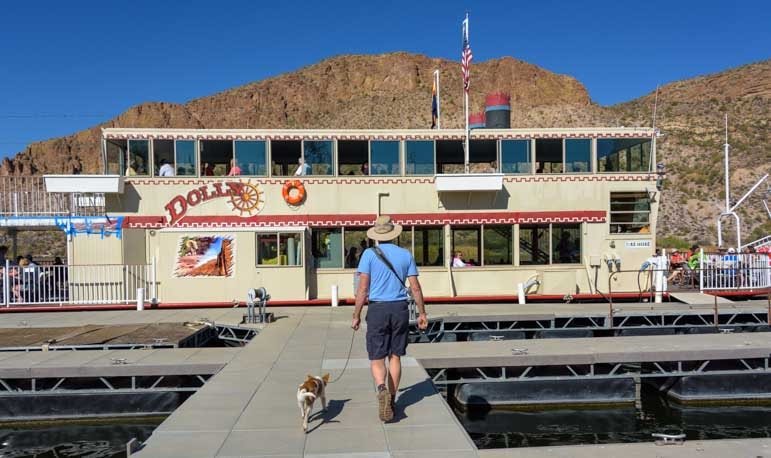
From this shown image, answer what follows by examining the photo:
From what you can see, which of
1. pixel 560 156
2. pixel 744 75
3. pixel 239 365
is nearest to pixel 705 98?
pixel 744 75

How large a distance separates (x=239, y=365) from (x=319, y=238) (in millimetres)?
8933

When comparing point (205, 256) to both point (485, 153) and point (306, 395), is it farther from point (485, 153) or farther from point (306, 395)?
point (306, 395)

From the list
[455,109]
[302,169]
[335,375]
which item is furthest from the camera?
[455,109]

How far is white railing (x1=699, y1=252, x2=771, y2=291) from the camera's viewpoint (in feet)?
66.6

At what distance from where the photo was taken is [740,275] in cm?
2034

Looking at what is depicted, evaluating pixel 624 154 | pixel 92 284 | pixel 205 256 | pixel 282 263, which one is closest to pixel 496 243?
pixel 624 154

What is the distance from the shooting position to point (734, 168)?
202 feet

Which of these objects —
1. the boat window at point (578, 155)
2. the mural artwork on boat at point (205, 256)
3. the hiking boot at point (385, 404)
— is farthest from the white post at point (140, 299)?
the hiking boot at point (385, 404)

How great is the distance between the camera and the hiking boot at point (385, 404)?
7.86 metres

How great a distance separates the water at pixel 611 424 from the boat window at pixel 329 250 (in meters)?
8.20

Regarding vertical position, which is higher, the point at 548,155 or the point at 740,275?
the point at 548,155

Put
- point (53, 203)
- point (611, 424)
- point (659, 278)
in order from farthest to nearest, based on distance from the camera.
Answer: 1. point (53, 203)
2. point (659, 278)
3. point (611, 424)

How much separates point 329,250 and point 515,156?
227 inches

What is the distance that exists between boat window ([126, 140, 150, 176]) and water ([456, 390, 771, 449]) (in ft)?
37.9
